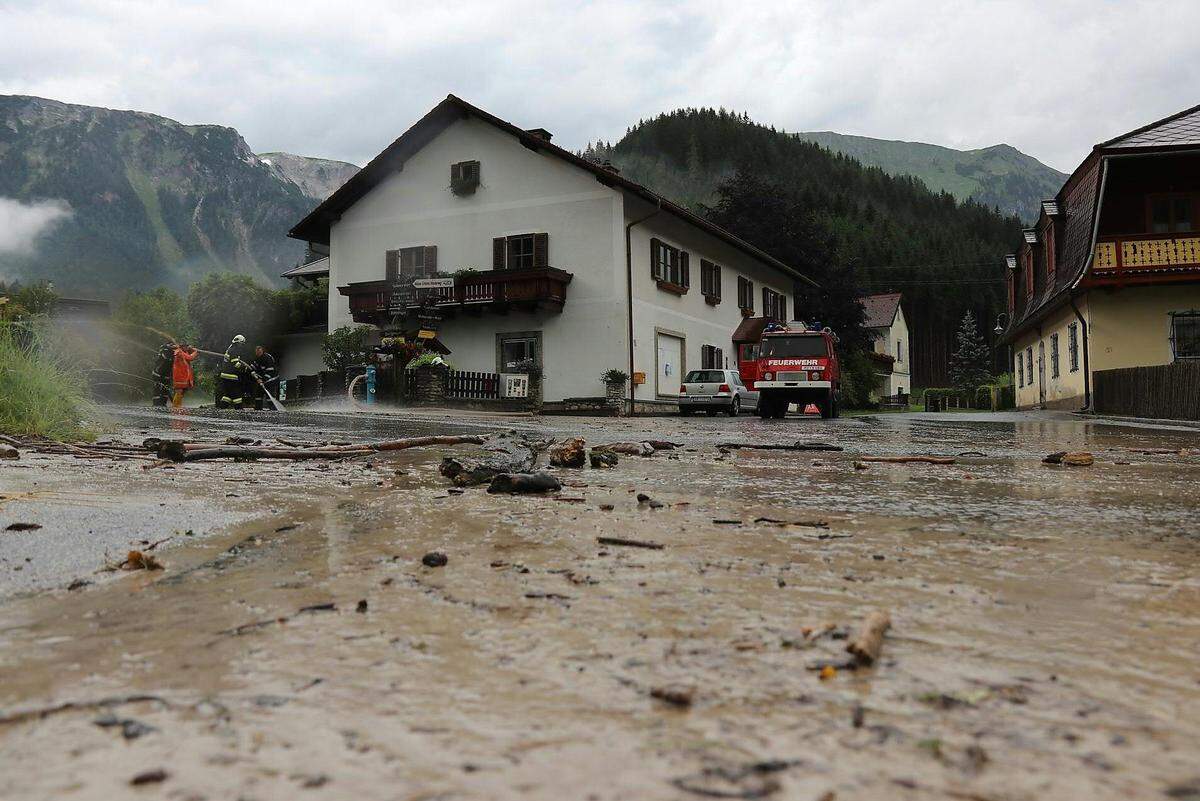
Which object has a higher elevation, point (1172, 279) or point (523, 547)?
point (1172, 279)

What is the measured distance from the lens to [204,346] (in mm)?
39375

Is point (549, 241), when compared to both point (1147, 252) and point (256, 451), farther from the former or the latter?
point (256, 451)

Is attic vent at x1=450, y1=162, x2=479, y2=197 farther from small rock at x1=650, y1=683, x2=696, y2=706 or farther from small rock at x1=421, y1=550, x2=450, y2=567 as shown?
small rock at x1=650, y1=683, x2=696, y2=706

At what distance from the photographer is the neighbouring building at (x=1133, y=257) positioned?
809 inches

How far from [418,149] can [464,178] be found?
237cm

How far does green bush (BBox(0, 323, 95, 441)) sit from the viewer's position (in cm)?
768

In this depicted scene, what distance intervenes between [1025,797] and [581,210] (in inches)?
1028

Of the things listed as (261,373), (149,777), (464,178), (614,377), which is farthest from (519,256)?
(149,777)

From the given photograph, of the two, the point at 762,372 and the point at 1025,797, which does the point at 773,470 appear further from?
the point at 762,372

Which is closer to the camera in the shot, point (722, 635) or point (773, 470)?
point (722, 635)

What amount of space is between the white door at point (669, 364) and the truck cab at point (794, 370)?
300 inches

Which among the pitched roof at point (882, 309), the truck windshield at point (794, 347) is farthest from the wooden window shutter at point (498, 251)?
the pitched roof at point (882, 309)

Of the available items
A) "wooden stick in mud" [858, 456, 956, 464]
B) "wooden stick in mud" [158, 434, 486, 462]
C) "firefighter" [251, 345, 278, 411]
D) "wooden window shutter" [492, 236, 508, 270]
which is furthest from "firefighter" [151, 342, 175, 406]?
"wooden stick in mud" [858, 456, 956, 464]

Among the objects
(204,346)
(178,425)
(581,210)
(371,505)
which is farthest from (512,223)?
(371,505)
